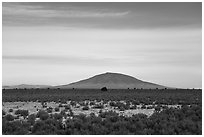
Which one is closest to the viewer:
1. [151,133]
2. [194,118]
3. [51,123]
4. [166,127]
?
[151,133]

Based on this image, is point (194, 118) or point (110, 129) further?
point (194, 118)

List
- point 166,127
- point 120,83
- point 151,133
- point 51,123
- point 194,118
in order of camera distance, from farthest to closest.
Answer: point 120,83 → point 194,118 → point 51,123 → point 166,127 → point 151,133

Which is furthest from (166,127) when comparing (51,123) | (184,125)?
A: (51,123)

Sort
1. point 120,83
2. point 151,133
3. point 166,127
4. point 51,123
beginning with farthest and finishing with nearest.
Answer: point 120,83, point 51,123, point 166,127, point 151,133

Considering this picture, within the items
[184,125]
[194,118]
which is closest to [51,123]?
[184,125]

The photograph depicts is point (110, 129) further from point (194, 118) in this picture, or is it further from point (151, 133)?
point (194, 118)

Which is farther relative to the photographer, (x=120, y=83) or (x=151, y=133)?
(x=120, y=83)

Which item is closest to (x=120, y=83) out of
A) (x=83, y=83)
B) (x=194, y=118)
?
(x=83, y=83)

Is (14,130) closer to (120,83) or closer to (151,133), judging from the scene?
(151,133)
